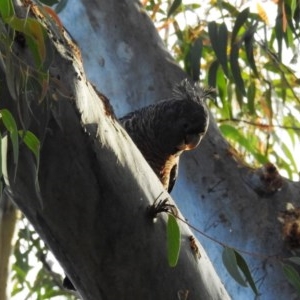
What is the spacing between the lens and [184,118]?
299cm

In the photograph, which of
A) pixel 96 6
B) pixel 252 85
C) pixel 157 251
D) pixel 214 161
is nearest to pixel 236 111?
pixel 252 85

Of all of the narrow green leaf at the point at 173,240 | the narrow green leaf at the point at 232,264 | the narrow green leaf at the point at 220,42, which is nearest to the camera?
the narrow green leaf at the point at 173,240

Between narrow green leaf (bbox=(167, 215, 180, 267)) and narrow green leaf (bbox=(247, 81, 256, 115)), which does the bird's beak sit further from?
narrow green leaf (bbox=(167, 215, 180, 267))

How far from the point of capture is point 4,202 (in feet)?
8.66

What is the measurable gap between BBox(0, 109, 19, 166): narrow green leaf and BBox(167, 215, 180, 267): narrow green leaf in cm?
31

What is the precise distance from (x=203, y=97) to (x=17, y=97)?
4.80 feet

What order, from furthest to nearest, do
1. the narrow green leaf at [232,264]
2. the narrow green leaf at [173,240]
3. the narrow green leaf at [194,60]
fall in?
1. the narrow green leaf at [194,60]
2. the narrow green leaf at [232,264]
3. the narrow green leaf at [173,240]

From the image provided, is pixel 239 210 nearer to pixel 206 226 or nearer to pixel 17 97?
pixel 206 226

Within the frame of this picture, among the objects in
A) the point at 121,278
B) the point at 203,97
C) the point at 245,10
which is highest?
the point at 245,10

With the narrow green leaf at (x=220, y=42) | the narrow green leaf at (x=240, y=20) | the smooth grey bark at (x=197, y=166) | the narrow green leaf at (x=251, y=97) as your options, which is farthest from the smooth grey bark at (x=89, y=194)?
the narrow green leaf at (x=251, y=97)

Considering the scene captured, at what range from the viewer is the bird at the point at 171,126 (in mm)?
2875

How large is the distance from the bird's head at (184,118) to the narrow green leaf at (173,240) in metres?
1.17

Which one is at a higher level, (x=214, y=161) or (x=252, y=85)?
(x=252, y=85)

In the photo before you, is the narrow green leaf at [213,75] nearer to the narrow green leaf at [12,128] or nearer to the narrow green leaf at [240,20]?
the narrow green leaf at [240,20]
